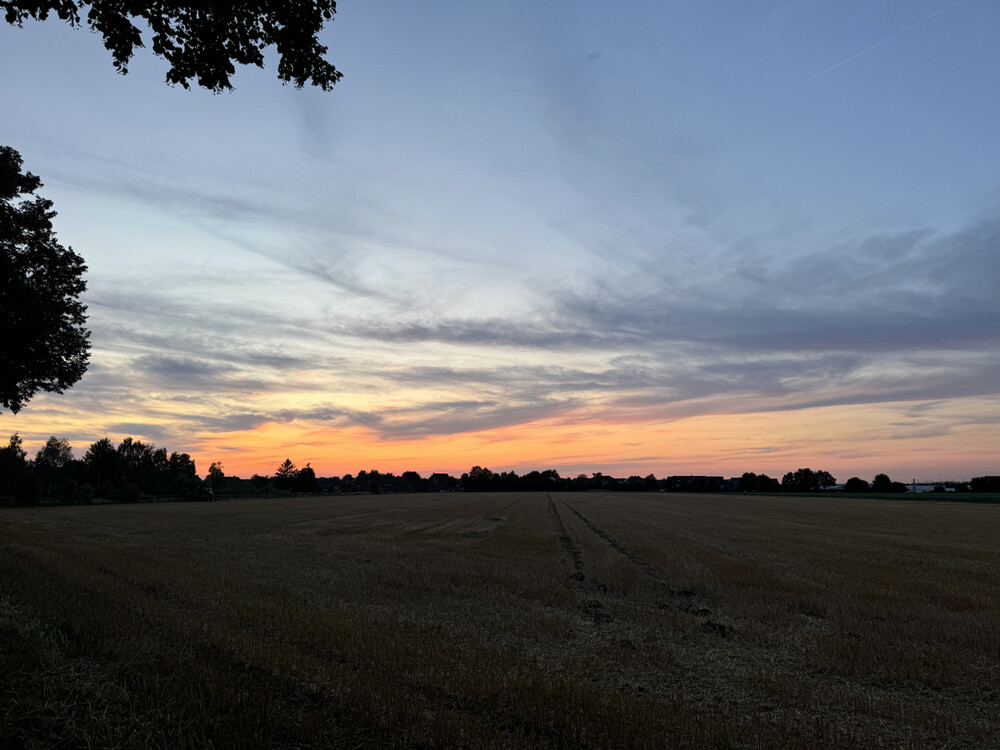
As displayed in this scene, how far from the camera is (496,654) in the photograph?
31.0 ft

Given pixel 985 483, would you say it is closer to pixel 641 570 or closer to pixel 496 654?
pixel 641 570

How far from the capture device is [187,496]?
13275cm

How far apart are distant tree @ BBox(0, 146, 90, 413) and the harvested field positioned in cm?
910

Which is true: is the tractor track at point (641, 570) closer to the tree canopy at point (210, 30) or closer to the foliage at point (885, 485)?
the tree canopy at point (210, 30)

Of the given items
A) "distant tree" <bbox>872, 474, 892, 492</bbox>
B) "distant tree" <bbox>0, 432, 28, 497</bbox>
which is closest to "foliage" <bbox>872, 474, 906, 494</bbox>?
"distant tree" <bbox>872, 474, 892, 492</bbox>

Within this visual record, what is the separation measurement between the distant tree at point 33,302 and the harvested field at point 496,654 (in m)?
9.10

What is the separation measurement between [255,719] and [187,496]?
479 feet

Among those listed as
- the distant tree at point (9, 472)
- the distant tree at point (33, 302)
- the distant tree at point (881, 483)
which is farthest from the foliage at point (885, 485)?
the distant tree at point (9, 472)

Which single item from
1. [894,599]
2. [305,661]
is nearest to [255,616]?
[305,661]

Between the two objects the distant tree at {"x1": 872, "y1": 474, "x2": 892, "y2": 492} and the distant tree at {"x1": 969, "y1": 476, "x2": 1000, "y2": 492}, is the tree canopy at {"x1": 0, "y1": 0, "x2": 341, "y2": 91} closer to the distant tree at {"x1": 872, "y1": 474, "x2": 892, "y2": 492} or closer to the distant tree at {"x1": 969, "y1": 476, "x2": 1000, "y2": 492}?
the distant tree at {"x1": 969, "y1": 476, "x2": 1000, "y2": 492}

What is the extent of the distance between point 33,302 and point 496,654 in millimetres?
24321

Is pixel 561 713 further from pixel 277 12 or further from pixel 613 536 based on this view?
pixel 613 536

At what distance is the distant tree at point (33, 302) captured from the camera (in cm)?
2316

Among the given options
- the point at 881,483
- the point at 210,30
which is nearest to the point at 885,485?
the point at 881,483
